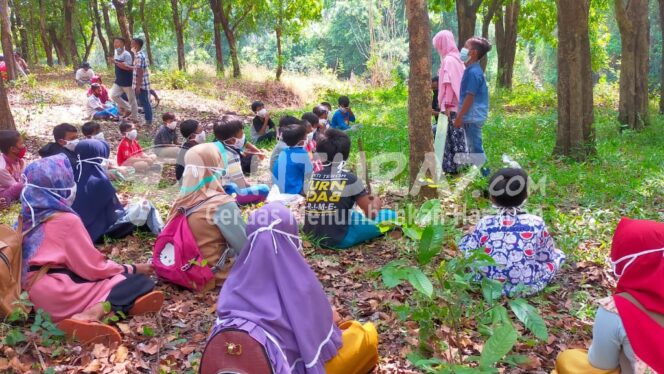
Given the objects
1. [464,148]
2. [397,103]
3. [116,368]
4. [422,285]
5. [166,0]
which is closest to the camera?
[422,285]

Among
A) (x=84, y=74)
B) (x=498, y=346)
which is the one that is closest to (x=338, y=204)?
(x=498, y=346)

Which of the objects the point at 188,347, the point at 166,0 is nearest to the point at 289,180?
the point at 188,347

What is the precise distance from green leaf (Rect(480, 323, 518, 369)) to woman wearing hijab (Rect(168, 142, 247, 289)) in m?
2.59

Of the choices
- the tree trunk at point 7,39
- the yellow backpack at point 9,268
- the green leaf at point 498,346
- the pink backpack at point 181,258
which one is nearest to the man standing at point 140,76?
the tree trunk at point 7,39

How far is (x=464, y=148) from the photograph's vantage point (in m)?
7.11

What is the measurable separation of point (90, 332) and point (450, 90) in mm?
5012

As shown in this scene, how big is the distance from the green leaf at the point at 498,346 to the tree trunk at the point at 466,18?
12051 millimetres

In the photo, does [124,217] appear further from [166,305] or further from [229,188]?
[166,305]

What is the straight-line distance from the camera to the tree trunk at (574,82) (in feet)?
23.8

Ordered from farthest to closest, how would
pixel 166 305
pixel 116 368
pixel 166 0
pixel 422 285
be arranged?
pixel 166 0 → pixel 166 305 → pixel 116 368 → pixel 422 285

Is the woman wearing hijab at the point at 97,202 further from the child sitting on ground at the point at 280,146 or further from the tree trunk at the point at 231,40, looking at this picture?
the tree trunk at the point at 231,40

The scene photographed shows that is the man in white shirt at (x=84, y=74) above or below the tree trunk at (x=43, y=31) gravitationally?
below

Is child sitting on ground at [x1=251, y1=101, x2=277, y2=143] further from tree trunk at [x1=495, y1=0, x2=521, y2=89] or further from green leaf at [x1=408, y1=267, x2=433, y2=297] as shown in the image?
tree trunk at [x1=495, y1=0, x2=521, y2=89]

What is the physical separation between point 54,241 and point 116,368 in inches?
38.4
